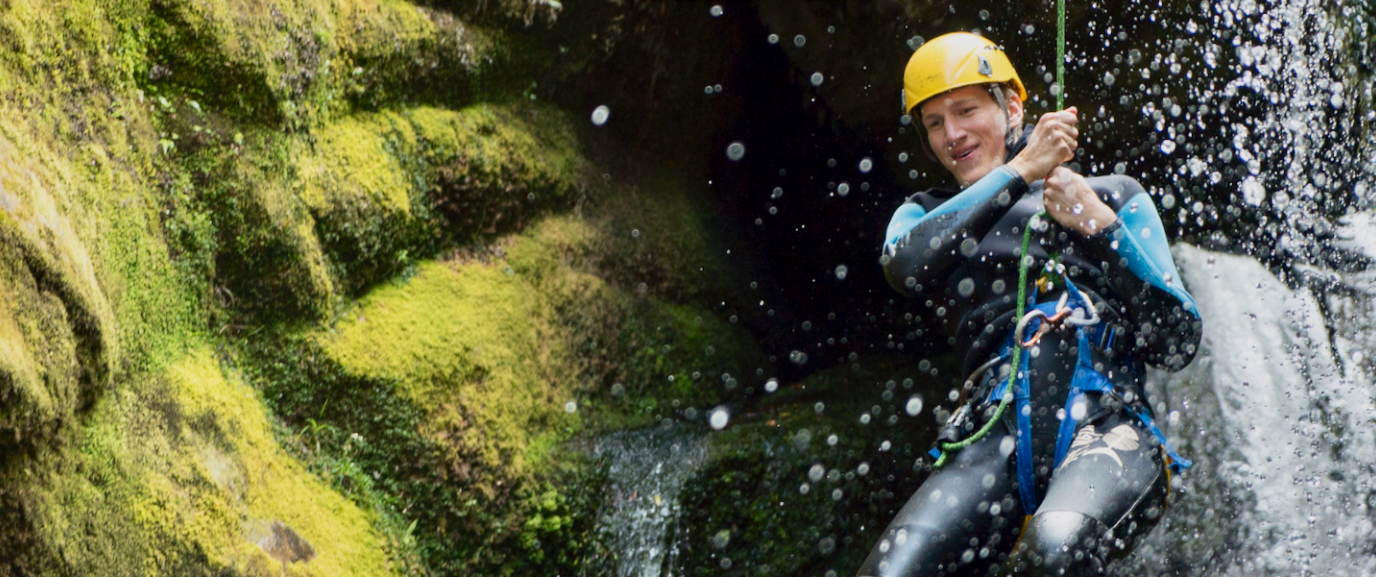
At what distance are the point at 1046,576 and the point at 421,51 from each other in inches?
134

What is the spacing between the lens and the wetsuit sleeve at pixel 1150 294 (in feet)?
9.80

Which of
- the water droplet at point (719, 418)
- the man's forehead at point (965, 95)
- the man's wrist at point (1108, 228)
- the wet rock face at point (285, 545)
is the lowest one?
the water droplet at point (719, 418)

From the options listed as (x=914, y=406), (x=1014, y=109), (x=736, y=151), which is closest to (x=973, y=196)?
(x=1014, y=109)

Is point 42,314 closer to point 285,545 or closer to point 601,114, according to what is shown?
point 285,545

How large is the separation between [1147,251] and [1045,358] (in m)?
0.46

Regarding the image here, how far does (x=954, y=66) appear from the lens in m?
3.53

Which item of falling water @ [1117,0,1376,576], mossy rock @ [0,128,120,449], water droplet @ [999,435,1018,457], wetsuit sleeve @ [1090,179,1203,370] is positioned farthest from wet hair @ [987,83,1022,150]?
mossy rock @ [0,128,120,449]

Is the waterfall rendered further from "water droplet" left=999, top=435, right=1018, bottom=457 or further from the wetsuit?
"water droplet" left=999, top=435, right=1018, bottom=457

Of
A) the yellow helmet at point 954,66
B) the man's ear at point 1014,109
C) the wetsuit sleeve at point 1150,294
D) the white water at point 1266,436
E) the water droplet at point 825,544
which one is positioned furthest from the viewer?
the water droplet at point 825,544

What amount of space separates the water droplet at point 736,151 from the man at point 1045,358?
3.12m

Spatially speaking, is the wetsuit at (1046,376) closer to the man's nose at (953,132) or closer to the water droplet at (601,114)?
the man's nose at (953,132)

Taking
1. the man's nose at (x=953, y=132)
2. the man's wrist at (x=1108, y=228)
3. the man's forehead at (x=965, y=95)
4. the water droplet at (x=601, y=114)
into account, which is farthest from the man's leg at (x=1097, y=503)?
the water droplet at (x=601, y=114)

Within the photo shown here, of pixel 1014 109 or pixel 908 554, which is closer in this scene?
pixel 908 554

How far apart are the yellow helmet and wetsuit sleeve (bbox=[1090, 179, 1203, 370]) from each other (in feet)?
2.57
